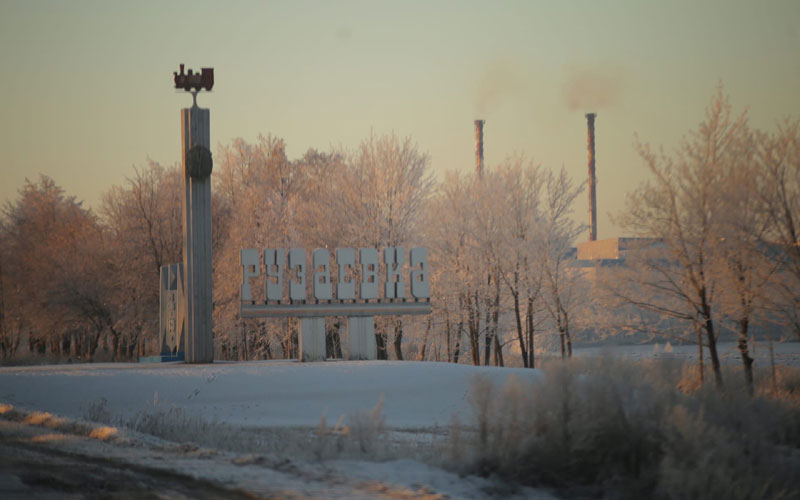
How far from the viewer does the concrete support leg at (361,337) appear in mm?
25875

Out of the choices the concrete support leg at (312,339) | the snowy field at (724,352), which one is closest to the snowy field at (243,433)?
the concrete support leg at (312,339)

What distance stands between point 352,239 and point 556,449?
81.9 feet

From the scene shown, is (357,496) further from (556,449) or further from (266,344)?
(266,344)

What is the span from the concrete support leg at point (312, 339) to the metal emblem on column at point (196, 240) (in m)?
2.72

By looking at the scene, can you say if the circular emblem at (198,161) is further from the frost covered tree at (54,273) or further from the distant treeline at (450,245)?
the frost covered tree at (54,273)

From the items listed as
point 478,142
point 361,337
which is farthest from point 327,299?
point 478,142

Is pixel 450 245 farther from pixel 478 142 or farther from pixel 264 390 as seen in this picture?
pixel 478 142

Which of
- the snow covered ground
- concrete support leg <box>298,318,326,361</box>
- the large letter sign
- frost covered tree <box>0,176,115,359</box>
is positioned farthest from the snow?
frost covered tree <box>0,176,115,359</box>

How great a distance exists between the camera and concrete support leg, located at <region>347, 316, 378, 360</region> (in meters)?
25.9

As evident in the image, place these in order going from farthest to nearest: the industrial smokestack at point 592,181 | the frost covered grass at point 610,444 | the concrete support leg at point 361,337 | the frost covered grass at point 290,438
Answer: the industrial smokestack at point 592,181, the concrete support leg at point 361,337, the frost covered grass at point 290,438, the frost covered grass at point 610,444

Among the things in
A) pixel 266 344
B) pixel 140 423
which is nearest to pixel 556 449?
pixel 140 423

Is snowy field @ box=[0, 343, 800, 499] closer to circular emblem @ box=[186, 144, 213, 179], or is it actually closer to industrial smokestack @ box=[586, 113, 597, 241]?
circular emblem @ box=[186, 144, 213, 179]

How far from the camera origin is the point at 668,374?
1279cm

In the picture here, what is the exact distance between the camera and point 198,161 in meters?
25.0
